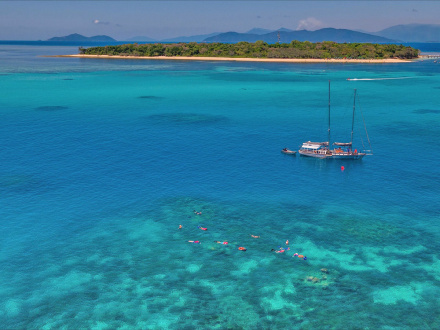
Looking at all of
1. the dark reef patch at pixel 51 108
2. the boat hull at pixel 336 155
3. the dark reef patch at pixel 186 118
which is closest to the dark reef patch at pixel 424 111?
the boat hull at pixel 336 155

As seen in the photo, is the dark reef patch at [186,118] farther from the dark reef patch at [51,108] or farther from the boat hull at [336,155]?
the boat hull at [336,155]

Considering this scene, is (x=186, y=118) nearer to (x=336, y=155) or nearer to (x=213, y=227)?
(x=336, y=155)

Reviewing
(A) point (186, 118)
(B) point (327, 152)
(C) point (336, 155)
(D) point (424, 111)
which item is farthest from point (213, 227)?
(D) point (424, 111)

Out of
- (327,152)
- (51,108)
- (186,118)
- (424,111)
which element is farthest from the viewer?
(51,108)

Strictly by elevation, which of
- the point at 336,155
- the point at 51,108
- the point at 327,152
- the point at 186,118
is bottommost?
the point at 336,155

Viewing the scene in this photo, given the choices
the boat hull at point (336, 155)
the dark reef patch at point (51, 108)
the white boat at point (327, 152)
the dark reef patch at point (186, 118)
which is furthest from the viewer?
the dark reef patch at point (51, 108)

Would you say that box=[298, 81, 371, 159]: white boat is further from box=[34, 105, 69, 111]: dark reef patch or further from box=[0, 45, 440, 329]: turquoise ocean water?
box=[34, 105, 69, 111]: dark reef patch

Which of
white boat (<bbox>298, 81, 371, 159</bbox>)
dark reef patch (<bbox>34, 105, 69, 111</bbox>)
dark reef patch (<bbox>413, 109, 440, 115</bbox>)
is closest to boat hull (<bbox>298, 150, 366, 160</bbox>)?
white boat (<bbox>298, 81, 371, 159</bbox>)

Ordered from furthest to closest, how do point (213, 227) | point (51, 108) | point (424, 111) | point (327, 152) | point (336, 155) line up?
point (51, 108) → point (424, 111) → point (327, 152) → point (336, 155) → point (213, 227)

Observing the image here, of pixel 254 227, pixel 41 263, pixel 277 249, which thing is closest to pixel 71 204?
pixel 41 263
